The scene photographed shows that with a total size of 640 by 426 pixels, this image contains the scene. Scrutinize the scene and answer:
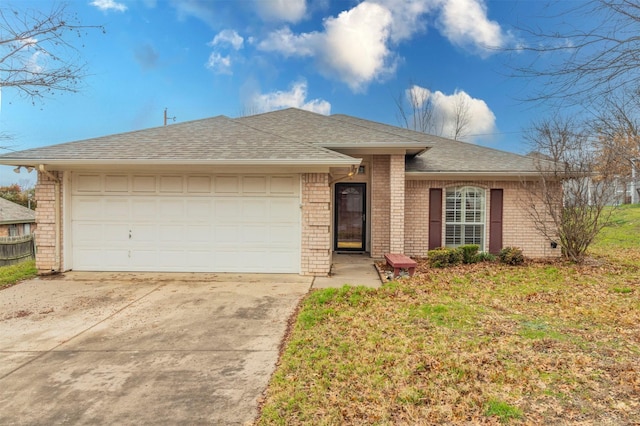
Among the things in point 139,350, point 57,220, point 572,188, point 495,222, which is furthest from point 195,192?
point 572,188

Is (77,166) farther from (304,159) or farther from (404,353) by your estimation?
(404,353)

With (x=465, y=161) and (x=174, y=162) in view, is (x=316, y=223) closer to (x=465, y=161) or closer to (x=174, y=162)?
(x=174, y=162)

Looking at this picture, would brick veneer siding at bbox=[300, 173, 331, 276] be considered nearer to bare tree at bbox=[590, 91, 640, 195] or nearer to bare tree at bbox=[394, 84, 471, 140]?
bare tree at bbox=[590, 91, 640, 195]

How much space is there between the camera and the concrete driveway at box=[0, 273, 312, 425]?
2.89 meters

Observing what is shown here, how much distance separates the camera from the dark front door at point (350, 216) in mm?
10914

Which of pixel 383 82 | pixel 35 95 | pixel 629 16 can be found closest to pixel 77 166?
pixel 35 95

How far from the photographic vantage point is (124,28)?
9.31 m

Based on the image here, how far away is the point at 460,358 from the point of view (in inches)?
136

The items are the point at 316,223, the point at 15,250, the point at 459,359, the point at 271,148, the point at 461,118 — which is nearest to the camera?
the point at 459,359

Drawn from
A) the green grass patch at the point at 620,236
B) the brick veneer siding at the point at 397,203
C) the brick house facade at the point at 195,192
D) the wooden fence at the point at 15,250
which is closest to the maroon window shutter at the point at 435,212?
the brick veneer siding at the point at 397,203

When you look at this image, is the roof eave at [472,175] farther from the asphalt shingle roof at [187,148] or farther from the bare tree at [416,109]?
the bare tree at [416,109]

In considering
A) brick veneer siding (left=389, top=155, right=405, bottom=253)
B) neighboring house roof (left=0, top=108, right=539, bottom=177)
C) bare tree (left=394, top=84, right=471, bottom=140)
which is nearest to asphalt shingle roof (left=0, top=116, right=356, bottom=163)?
neighboring house roof (left=0, top=108, right=539, bottom=177)

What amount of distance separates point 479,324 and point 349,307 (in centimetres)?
184

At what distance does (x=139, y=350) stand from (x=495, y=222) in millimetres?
9726
